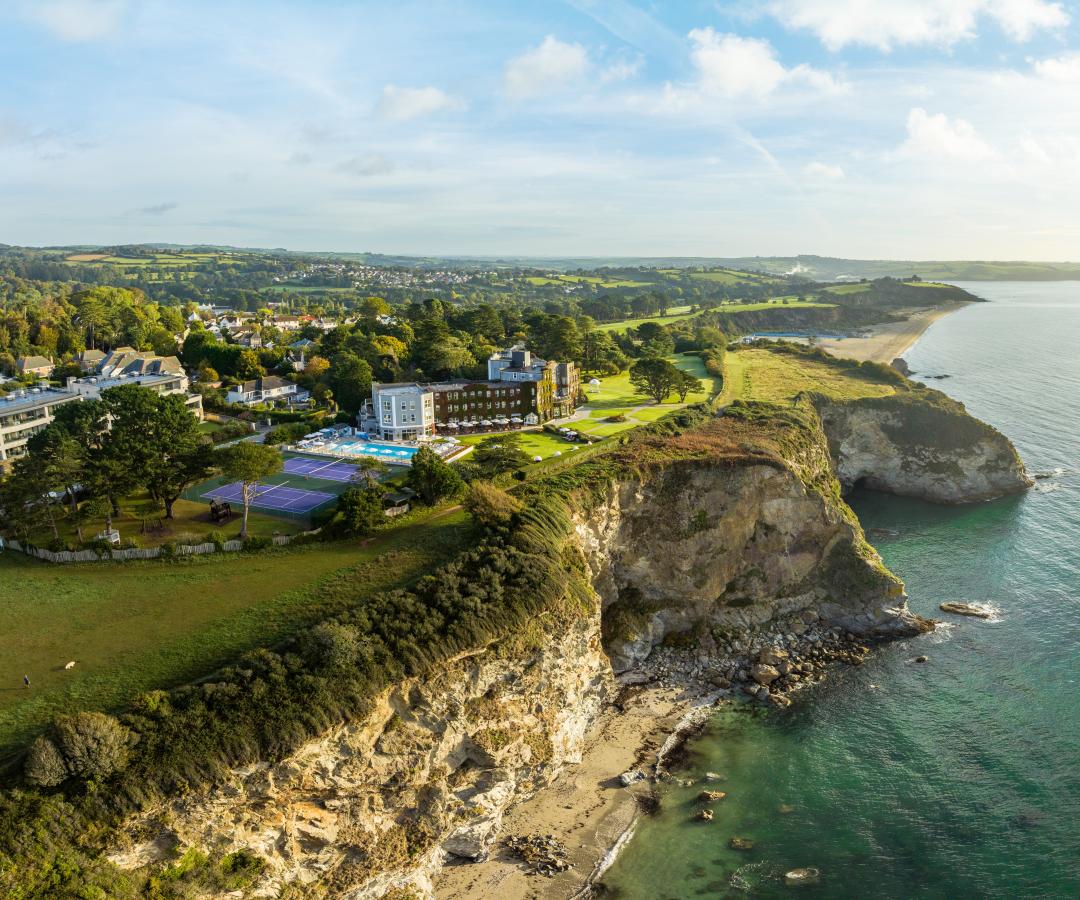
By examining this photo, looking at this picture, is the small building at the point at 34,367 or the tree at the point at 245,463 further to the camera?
the small building at the point at 34,367

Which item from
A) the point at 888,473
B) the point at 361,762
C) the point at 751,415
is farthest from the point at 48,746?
the point at 888,473

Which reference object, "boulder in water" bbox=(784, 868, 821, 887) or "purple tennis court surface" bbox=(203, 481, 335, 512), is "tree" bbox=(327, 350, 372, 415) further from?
"boulder in water" bbox=(784, 868, 821, 887)

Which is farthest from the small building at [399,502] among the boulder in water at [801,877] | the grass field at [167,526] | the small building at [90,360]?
the small building at [90,360]

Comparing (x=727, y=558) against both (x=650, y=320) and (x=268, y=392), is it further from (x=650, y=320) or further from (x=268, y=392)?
(x=650, y=320)

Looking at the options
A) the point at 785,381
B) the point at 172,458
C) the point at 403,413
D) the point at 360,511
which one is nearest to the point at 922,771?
the point at 360,511

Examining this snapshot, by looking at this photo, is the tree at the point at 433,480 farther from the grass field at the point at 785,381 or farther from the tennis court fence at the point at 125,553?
the grass field at the point at 785,381

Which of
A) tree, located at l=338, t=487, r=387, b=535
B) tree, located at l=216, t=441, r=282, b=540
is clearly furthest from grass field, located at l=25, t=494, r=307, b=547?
tree, located at l=338, t=487, r=387, b=535

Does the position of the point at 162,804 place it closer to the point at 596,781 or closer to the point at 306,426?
the point at 596,781
